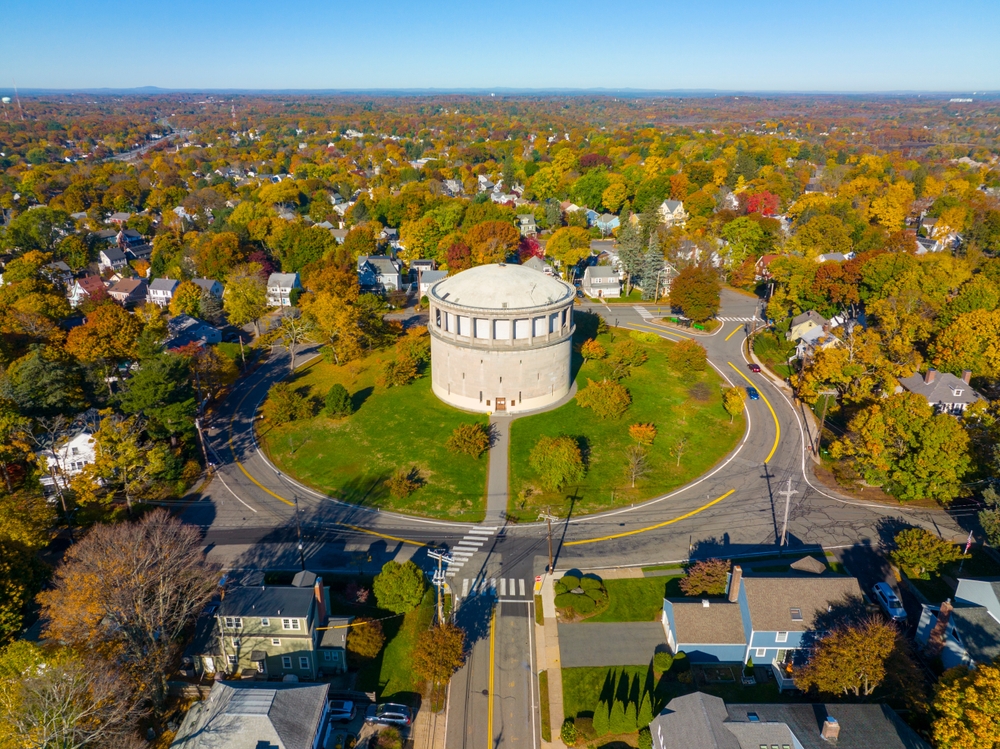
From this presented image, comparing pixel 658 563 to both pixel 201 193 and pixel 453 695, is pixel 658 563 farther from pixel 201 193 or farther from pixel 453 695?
pixel 201 193

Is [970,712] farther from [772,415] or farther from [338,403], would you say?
[338,403]

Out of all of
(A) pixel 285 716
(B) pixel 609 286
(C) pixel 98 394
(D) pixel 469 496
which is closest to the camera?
(A) pixel 285 716

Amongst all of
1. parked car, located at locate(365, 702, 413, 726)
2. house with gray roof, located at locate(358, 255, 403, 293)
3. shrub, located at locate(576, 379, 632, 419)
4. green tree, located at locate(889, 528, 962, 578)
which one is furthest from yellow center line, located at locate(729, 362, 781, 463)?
house with gray roof, located at locate(358, 255, 403, 293)

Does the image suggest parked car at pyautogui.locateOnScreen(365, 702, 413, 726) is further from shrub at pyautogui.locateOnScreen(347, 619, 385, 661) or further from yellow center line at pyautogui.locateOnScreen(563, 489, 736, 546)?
yellow center line at pyautogui.locateOnScreen(563, 489, 736, 546)

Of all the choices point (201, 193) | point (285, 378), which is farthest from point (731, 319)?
point (201, 193)

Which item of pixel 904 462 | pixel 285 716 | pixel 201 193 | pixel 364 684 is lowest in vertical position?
pixel 364 684

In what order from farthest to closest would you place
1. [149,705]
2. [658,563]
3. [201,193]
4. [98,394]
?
[201,193], [98,394], [658,563], [149,705]

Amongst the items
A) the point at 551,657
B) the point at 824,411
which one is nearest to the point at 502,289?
the point at 824,411
